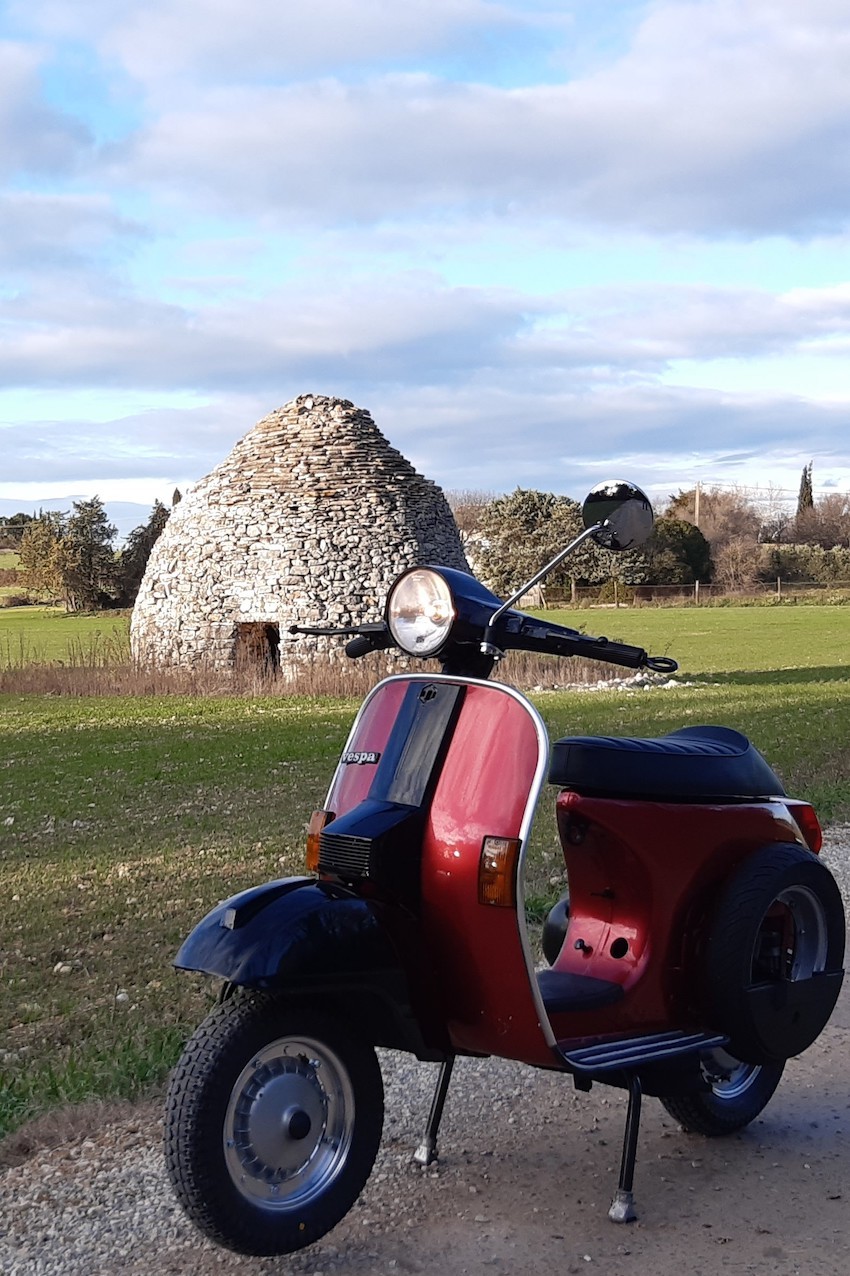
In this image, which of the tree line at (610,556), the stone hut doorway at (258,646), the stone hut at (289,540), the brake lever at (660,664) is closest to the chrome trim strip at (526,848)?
the brake lever at (660,664)

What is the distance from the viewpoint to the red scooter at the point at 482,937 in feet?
9.98

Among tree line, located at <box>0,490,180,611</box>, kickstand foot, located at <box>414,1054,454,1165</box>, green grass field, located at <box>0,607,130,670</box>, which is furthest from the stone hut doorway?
tree line, located at <box>0,490,180,611</box>

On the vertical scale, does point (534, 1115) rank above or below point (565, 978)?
below

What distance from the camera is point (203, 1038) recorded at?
3.00 meters

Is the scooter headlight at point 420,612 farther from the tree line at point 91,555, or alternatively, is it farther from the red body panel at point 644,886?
the tree line at point 91,555

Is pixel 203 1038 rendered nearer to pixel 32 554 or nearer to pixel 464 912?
pixel 464 912

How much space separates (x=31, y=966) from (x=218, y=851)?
2391mm

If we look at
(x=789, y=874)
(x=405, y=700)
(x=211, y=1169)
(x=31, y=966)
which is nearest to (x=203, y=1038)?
(x=211, y=1169)

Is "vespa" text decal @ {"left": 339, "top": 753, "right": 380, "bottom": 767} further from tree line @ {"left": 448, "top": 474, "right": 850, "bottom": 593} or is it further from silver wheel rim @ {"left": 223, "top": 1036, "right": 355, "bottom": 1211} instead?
tree line @ {"left": 448, "top": 474, "right": 850, "bottom": 593}

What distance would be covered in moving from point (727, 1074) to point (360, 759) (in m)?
1.56

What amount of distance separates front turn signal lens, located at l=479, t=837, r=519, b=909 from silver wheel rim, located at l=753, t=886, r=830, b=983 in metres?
0.99

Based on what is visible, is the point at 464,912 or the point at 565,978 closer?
the point at 464,912

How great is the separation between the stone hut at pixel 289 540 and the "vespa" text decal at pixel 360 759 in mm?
20482

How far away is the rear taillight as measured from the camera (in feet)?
13.3
